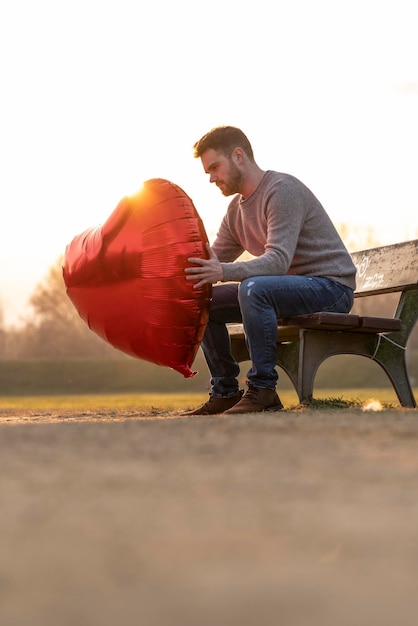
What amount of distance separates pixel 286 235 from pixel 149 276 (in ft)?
2.20

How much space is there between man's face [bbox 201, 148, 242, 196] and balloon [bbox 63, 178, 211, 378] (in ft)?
0.66

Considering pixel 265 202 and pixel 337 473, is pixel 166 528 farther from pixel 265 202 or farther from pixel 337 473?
pixel 265 202

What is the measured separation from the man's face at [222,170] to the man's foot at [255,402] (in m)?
1.04

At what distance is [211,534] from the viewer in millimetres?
1276

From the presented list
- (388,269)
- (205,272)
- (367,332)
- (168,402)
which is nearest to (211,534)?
(205,272)

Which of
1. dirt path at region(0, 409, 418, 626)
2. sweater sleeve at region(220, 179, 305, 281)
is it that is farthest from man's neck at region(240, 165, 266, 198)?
dirt path at region(0, 409, 418, 626)

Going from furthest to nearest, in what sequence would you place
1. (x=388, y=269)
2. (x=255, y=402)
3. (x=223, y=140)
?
(x=388, y=269) → (x=223, y=140) → (x=255, y=402)

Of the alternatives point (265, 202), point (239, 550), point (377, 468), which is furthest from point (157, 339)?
point (239, 550)

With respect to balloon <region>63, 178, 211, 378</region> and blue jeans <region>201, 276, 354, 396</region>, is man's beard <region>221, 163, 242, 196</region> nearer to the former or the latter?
balloon <region>63, 178, 211, 378</region>

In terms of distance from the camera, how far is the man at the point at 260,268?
3.85 meters

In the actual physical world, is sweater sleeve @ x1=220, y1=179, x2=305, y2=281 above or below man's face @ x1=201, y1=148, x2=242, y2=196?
below

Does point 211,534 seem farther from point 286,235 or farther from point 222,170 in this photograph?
point 222,170

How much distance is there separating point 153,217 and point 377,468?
90.5 inches

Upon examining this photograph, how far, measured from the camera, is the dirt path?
3.09ft
